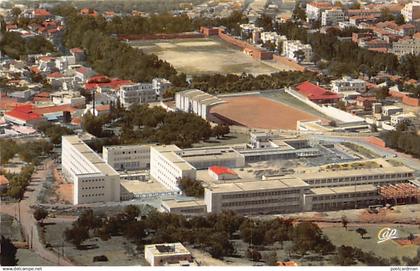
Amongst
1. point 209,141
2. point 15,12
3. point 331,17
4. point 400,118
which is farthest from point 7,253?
point 331,17

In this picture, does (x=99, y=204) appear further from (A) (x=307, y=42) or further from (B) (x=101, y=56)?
(A) (x=307, y=42)

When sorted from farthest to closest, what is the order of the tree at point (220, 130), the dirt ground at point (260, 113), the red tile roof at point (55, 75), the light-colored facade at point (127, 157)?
1. the red tile roof at point (55, 75)
2. the dirt ground at point (260, 113)
3. the tree at point (220, 130)
4. the light-colored facade at point (127, 157)

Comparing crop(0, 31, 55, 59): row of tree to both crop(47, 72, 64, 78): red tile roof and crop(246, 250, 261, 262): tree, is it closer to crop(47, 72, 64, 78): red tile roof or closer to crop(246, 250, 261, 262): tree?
Answer: crop(47, 72, 64, 78): red tile roof

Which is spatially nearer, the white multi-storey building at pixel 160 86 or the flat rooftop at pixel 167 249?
the flat rooftop at pixel 167 249

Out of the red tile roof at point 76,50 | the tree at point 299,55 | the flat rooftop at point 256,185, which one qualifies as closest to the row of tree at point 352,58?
the tree at point 299,55

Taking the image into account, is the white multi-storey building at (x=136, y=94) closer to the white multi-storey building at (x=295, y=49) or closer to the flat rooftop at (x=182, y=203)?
the white multi-storey building at (x=295, y=49)

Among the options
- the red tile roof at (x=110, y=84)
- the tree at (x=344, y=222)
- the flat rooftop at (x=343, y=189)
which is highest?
the flat rooftop at (x=343, y=189)

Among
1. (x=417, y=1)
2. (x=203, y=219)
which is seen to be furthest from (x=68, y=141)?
(x=417, y=1)

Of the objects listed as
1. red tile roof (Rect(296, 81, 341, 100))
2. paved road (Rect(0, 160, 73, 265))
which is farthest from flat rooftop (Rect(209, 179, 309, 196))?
red tile roof (Rect(296, 81, 341, 100))
